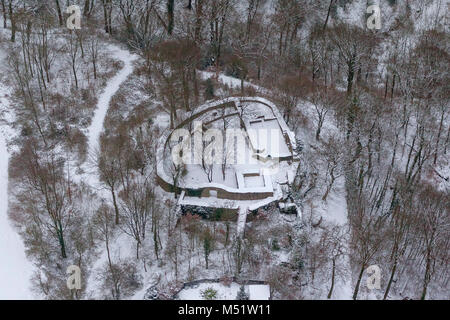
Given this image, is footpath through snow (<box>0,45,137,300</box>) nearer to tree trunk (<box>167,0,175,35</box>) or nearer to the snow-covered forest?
the snow-covered forest

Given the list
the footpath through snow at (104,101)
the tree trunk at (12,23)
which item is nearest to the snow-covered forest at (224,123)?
the footpath through snow at (104,101)

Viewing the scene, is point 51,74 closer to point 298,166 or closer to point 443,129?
point 298,166

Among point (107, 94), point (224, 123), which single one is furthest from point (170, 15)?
point (224, 123)

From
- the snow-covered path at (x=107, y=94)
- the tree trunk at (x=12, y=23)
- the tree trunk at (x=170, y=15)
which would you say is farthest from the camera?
the tree trunk at (x=170, y=15)

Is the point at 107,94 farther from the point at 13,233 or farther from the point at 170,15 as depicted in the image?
the point at 13,233

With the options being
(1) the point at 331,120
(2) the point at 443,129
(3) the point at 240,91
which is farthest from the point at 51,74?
(2) the point at 443,129

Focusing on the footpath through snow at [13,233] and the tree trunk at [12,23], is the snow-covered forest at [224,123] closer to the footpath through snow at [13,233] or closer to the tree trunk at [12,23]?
the footpath through snow at [13,233]
